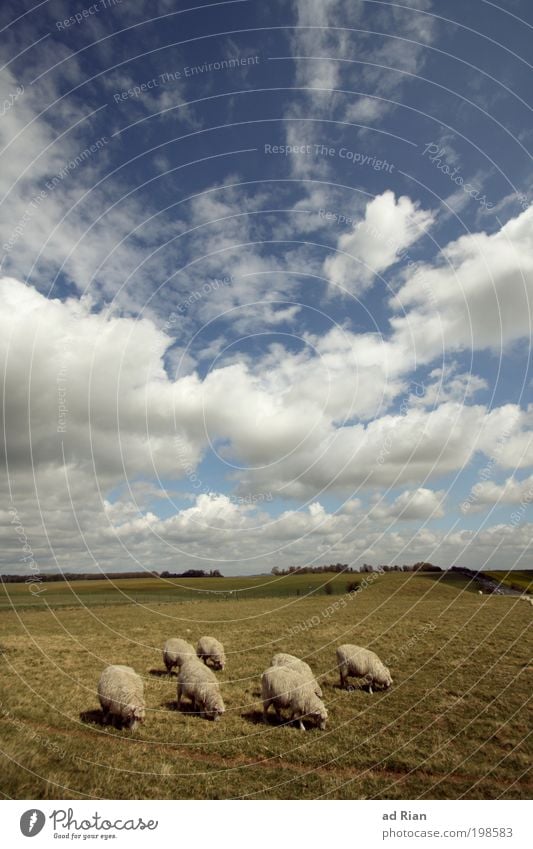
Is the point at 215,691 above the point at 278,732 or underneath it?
A: above

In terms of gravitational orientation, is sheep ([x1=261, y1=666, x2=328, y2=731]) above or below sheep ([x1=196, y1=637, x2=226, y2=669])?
above

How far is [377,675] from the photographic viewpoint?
2289 cm

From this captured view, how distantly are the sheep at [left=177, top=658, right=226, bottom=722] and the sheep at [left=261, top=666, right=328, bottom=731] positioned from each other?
2188 mm

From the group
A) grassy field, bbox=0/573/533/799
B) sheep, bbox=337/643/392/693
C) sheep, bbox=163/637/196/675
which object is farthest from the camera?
sheep, bbox=163/637/196/675

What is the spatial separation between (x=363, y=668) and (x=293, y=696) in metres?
6.88

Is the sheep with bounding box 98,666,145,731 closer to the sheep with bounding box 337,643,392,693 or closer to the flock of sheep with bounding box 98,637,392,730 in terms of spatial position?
the flock of sheep with bounding box 98,637,392,730

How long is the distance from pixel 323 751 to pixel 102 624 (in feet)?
150

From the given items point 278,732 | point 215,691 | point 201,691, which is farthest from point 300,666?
point 201,691

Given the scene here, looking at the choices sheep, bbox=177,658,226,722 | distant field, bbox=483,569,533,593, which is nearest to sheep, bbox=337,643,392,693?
sheep, bbox=177,658,226,722

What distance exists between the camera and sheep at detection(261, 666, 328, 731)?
17422mm

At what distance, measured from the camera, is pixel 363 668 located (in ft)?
75.4

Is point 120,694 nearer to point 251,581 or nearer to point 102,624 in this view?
point 102,624

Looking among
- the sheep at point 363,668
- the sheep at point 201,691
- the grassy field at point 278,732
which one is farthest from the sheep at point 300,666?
the sheep at point 201,691

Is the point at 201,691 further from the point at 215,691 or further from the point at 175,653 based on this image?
the point at 175,653
